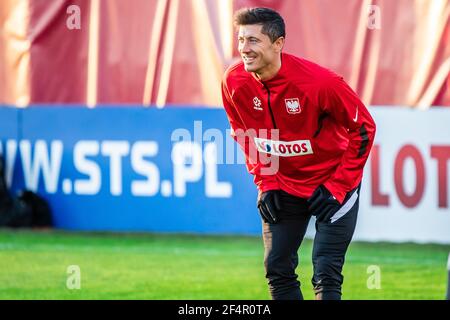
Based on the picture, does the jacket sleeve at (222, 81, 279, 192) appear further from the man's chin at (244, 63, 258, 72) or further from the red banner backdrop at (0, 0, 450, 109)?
the red banner backdrop at (0, 0, 450, 109)

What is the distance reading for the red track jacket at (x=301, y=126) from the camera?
6355 mm

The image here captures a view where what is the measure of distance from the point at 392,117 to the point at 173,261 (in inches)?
92.9

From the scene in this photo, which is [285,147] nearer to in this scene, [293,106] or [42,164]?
[293,106]

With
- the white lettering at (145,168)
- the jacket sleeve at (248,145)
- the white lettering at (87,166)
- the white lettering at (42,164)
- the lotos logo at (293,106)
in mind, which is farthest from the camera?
the white lettering at (42,164)

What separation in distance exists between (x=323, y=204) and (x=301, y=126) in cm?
45

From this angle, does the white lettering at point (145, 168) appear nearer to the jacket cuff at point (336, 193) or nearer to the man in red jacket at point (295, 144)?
the man in red jacket at point (295, 144)

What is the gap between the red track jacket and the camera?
6.36 meters

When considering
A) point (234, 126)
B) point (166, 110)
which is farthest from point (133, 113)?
point (234, 126)

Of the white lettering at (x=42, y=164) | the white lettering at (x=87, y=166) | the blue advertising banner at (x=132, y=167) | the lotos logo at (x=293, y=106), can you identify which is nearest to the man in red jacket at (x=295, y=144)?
the lotos logo at (x=293, y=106)

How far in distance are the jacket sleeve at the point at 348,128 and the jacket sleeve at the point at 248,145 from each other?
37 cm

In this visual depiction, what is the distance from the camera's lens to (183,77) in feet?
36.8
